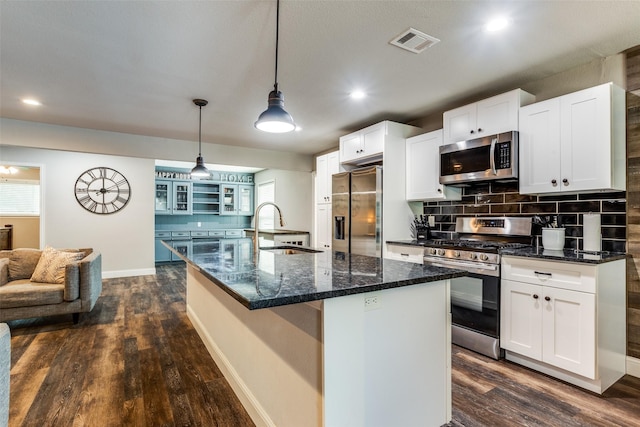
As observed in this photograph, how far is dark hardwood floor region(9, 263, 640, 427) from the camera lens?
191cm

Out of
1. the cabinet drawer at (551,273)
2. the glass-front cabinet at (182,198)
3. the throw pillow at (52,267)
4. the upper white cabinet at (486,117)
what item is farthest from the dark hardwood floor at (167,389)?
the glass-front cabinet at (182,198)

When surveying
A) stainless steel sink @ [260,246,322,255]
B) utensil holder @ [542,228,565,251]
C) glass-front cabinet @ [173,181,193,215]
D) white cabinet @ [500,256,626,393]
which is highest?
glass-front cabinet @ [173,181,193,215]

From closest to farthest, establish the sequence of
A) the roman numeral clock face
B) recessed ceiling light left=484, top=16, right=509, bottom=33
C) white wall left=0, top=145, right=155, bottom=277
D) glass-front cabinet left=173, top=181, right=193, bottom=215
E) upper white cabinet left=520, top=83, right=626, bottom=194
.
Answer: recessed ceiling light left=484, top=16, right=509, bottom=33, upper white cabinet left=520, top=83, right=626, bottom=194, white wall left=0, top=145, right=155, bottom=277, the roman numeral clock face, glass-front cabinet left=173, top=181, right=193, bottom=215

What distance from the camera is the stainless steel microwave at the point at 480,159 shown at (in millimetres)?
2816

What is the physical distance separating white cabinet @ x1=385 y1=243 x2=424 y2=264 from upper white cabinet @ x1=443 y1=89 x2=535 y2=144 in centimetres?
115

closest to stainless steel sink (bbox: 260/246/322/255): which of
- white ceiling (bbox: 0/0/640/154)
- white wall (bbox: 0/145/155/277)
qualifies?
white ceiling (bbox: 0/0/640/154)

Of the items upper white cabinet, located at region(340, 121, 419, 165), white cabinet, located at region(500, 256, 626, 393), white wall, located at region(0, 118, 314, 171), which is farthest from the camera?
white wall, located at region(0, 118, 314, 171)

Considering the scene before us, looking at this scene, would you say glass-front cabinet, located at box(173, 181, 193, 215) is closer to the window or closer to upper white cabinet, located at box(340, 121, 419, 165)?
the window

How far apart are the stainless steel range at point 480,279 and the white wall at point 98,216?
5.33 meters

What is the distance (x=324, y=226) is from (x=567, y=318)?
3.31m

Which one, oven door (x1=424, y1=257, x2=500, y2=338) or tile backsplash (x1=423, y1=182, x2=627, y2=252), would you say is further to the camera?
oven door (x1=424, y1=257, x2=500, y2=338)

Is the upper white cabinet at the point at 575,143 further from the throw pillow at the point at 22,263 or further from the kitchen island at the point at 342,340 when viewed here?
the throw pillow at the point at 22,263

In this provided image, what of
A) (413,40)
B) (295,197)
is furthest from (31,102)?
(295,197)

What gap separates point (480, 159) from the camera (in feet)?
9.91
